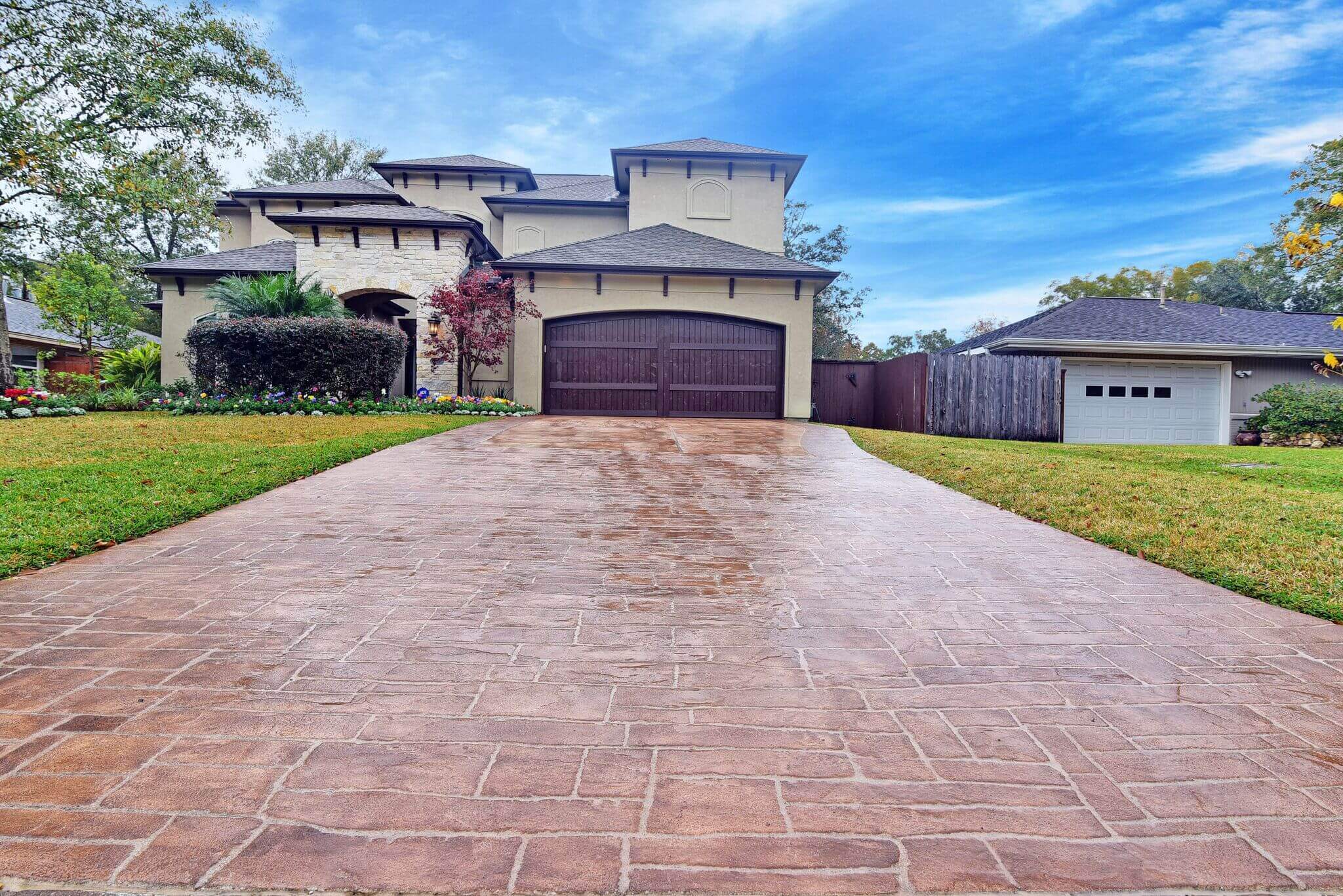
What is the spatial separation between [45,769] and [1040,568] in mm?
4506

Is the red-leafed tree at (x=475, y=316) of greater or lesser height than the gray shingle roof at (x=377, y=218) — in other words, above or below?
below

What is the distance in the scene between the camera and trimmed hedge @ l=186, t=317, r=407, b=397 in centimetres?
1264

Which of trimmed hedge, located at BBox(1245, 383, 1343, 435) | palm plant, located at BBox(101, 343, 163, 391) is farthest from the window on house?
trimmed hedge, located at BBox(1245, 383, 1343, 435)

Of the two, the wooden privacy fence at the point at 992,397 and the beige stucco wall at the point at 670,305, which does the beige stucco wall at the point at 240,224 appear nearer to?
the beige stucco wall at the point at 670,305

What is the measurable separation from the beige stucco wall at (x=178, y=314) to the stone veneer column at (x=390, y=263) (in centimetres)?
372

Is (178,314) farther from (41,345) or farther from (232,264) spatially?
(41,345)

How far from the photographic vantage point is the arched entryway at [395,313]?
16.3 m

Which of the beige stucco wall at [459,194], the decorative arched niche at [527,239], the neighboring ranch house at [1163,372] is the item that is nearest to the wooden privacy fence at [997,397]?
the neighboring ranch house at [1163,372]

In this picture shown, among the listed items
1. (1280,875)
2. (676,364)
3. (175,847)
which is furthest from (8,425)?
(1280,875)

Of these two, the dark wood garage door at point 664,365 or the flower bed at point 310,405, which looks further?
the dark wood garage door at point 664,365

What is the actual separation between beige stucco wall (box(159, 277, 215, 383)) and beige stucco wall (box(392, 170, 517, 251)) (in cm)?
666

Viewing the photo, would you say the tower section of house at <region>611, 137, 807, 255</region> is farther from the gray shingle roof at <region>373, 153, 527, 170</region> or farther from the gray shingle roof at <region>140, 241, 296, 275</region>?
the gray shingle roof at <region>140, 241, 296, 275</region>

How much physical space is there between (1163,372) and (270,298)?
2113 centimetres

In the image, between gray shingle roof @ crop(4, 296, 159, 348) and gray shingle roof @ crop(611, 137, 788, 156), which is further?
gray shingle roof @ crop(4, 296, 159, 348)
